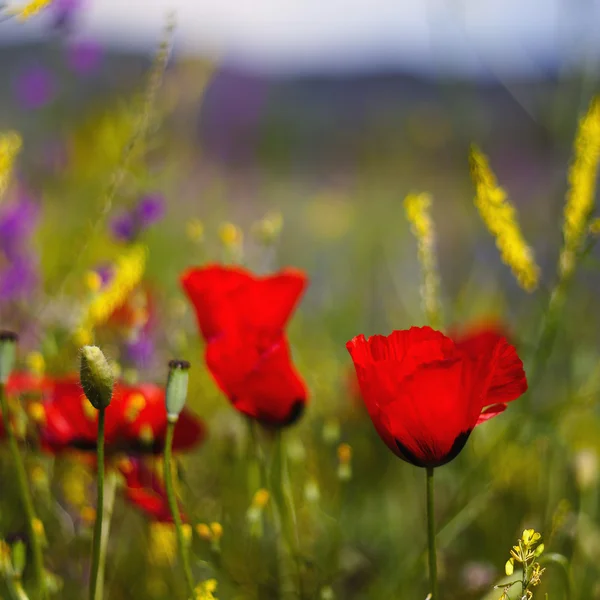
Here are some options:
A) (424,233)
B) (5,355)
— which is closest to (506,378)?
(424,233)

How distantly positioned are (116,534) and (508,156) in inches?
240

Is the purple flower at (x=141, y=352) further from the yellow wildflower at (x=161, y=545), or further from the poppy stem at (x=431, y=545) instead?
the poppy stem at (x=431, y=545)

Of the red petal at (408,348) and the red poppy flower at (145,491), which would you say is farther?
the red poppy flower at (145,491)

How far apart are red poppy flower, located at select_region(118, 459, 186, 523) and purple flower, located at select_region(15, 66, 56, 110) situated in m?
1.00

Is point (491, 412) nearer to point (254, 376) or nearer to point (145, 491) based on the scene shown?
point (254, 376)

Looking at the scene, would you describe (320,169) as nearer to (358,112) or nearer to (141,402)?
(358,112)

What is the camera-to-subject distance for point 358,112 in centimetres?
1003

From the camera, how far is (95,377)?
1.44 feet

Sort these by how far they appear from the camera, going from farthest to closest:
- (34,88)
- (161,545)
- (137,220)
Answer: (34,88), (137,220), (161,545)

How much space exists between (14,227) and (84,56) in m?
0.47

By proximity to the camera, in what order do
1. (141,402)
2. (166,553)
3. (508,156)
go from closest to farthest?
(141,402) < (166,553) < (508,156)

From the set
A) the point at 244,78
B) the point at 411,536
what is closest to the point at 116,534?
the point at 411,536

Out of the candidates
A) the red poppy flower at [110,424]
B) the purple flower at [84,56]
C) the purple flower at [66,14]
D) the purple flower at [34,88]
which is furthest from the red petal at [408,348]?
the purple flower at [34,88]

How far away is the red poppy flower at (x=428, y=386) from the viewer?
430 millimetres
